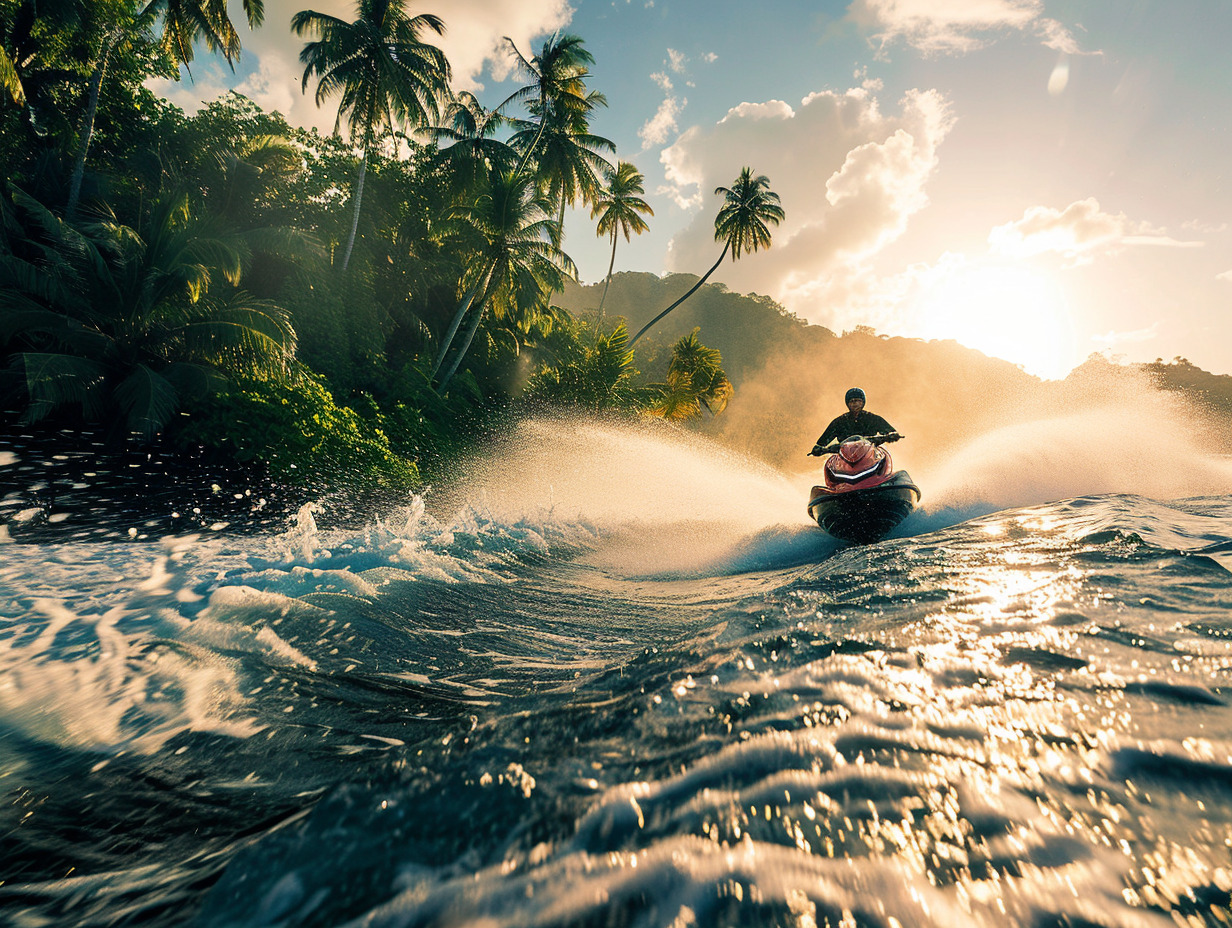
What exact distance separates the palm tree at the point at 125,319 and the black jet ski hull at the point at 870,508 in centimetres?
1020

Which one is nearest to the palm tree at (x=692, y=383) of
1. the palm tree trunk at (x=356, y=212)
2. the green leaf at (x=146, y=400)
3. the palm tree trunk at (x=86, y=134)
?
the palm tree trunk at (x=356, y=212)

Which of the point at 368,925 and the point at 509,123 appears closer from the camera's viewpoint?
the point at 368,925

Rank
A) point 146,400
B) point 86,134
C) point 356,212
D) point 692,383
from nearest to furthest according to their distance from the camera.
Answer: point 146,400 → point 86,134 → point 356,212 → point 692,383

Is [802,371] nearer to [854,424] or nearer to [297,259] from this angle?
[297,259]

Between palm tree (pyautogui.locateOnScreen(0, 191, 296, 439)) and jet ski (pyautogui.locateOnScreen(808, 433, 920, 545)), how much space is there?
33.2 ft

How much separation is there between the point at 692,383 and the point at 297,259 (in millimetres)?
17268

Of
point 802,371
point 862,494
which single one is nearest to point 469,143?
point 862,494

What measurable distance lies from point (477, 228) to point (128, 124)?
12116mm

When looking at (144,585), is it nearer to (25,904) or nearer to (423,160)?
(25,904)

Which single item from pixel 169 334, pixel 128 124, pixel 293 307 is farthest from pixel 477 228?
pixel 128 124

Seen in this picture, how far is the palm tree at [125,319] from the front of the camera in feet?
27.8

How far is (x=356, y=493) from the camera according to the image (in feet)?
30.2

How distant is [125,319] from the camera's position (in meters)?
9.48

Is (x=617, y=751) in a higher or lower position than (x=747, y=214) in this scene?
lower
